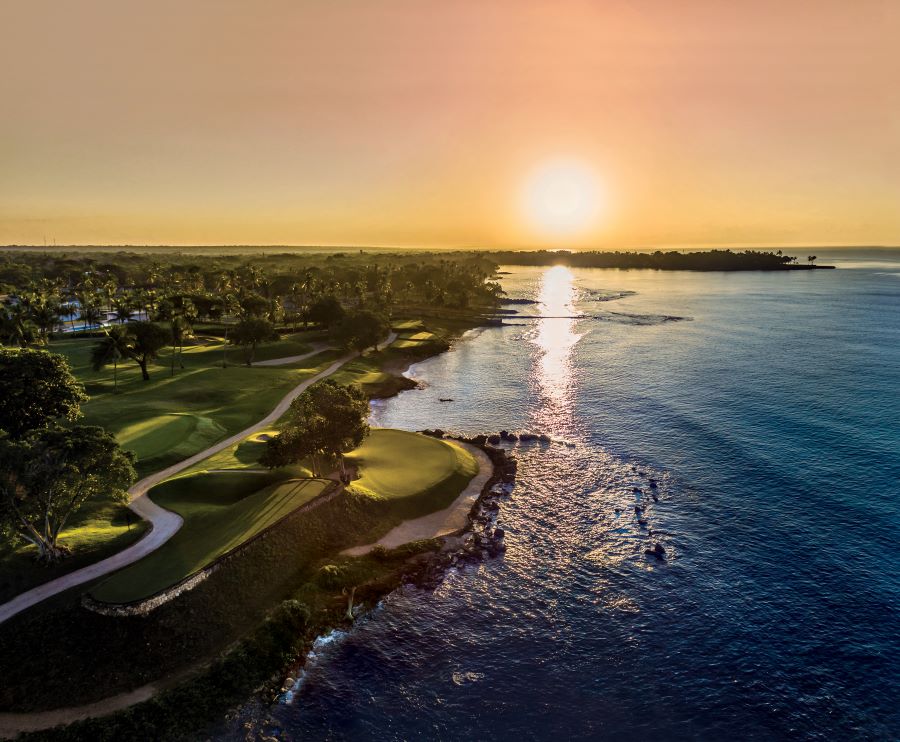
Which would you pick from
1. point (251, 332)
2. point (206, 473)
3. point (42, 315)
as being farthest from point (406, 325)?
point (206, 473)

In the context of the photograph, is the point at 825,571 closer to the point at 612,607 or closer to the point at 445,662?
the point at 612,607

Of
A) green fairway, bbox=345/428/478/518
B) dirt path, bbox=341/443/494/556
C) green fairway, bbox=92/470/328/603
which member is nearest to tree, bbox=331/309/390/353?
green fairway, bbox=345/428/478/518

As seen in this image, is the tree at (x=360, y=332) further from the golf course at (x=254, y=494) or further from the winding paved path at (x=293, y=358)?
the golf course at (x=254, y=494)

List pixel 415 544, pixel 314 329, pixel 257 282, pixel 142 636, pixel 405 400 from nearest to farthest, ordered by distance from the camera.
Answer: pixel 142 636
pixel 415 544
pixel 405 400
pixel 314 329
pixel 257 282

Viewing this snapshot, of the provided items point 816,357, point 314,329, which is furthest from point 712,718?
point 314,329

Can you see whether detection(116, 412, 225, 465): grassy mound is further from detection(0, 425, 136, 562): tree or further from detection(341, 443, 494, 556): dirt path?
detection(341, 443, 494, 556): dirt path

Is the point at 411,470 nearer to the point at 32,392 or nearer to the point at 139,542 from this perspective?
the point at 139,542

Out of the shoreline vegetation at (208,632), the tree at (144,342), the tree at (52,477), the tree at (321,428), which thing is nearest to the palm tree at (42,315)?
the tree at (144,342)
